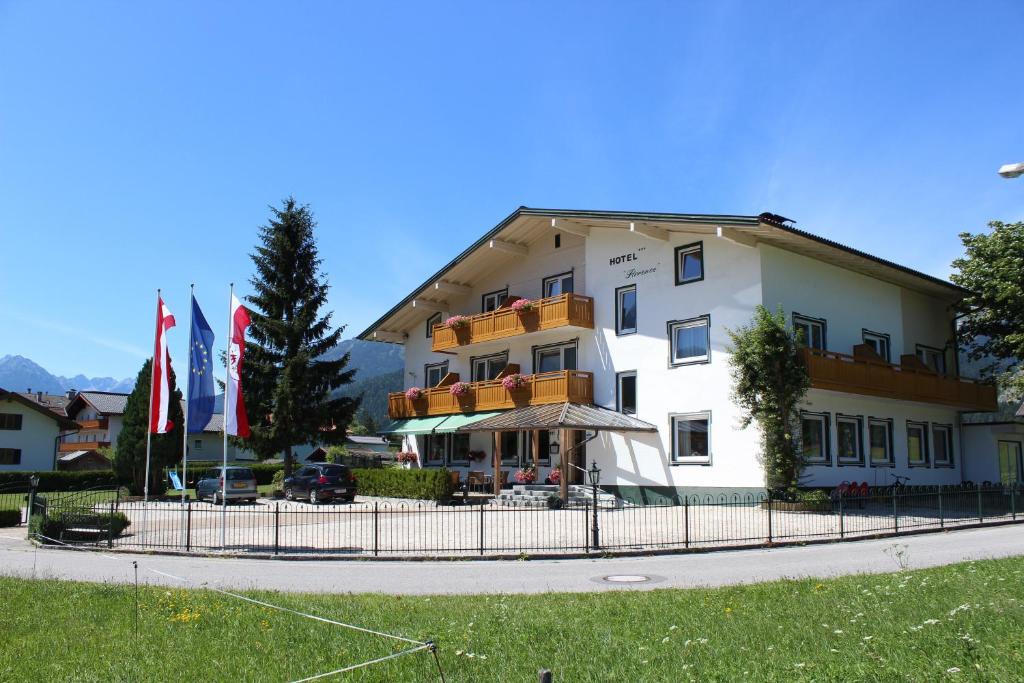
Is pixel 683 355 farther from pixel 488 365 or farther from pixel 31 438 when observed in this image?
pixel 31 438

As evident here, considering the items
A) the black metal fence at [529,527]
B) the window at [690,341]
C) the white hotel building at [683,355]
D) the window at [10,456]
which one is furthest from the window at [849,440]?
the window at [10,456]

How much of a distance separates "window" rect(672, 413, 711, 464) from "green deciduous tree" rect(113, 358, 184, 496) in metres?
23.5

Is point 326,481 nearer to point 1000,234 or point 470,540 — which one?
point 470,540

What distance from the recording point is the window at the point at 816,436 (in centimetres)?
2692

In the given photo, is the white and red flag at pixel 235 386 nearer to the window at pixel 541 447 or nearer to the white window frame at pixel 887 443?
the window at pixel 541 447

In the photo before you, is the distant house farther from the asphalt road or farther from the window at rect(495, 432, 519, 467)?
the asphalt road

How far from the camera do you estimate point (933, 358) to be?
34312 millimetres

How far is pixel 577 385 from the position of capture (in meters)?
31.2

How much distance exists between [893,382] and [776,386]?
6.89m

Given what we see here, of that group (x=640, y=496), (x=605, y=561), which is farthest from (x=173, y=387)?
(x=605, y=561)

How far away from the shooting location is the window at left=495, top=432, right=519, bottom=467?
34.6 metres

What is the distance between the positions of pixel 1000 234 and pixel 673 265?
13036 millimetres

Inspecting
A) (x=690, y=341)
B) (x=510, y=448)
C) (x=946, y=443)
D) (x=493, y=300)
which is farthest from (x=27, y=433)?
(x=946, y=443)

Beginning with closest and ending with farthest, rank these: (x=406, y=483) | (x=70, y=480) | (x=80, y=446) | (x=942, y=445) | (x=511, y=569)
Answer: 1. (x=511, y=569)
2. (x=406, y=483)
3. (x=942, y=445)
4. (x=70, y=480)
5. (x=80, y=446)
